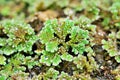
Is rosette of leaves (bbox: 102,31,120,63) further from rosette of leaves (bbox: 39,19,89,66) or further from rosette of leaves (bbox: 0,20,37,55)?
rosette of leaves (bbox: 0,20,37,55)

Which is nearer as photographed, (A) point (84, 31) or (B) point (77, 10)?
(A) point (84, 31)

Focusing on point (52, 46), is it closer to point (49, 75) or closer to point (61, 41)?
point (61, 41)

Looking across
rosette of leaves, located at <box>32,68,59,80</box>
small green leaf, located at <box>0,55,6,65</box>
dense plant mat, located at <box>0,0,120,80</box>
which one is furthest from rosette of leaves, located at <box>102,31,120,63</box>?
small green leaf, located at <box>0,55,6,65</box>

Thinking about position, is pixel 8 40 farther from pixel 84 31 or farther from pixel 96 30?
pixel 96 30

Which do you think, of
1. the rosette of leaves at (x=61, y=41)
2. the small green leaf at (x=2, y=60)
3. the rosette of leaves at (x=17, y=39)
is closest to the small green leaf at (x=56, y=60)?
the rosette of leaves at (x=61, y=41)

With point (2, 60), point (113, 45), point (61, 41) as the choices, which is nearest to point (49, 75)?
point (61, 41)

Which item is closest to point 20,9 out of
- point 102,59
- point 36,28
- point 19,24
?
point 36,28

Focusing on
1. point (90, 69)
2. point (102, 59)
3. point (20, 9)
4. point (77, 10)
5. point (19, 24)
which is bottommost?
point (90, 69)
